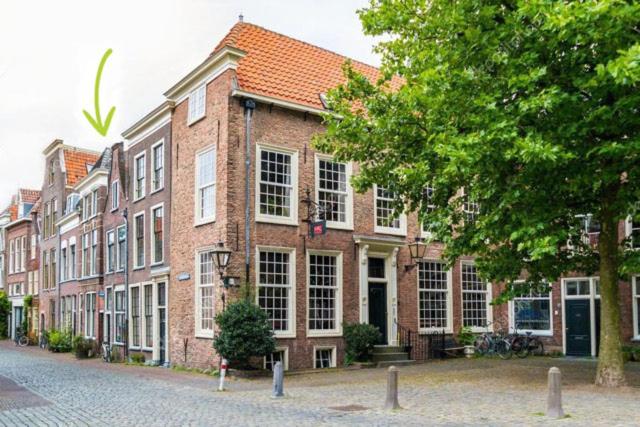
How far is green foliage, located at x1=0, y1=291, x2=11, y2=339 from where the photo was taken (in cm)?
5547

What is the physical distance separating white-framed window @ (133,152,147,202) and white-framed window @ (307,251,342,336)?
9.23 metres

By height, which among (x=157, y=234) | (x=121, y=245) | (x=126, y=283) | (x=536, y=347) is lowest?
(x=536, y=347)

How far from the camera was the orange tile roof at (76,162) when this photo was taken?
4301cm

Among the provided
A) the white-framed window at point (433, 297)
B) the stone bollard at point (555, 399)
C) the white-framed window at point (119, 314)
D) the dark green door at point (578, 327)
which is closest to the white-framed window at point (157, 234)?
the white-framed window at point (119, 314)

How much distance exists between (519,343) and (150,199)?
15226 mm

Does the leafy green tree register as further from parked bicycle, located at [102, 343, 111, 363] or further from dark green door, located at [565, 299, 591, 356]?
parked bicycle, located at [102, 343, 111, 363]

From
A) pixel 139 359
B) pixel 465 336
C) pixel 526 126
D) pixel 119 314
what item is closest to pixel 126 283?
pixel 119 314

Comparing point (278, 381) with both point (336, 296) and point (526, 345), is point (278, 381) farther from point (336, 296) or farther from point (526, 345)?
point (526, 345)

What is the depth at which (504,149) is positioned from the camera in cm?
1350

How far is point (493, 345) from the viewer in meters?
25.5

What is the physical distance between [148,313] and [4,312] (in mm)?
35082

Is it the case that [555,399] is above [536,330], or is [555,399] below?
above

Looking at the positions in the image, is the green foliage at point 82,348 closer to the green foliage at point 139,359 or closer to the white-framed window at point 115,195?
the green foliage at point 139,359

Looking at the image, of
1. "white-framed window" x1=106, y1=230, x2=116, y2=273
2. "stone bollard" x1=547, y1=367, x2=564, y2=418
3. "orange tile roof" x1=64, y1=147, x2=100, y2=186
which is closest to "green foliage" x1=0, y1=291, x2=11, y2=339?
"orange tile roof" x1=64, y1=147, x2=100, y2=186
